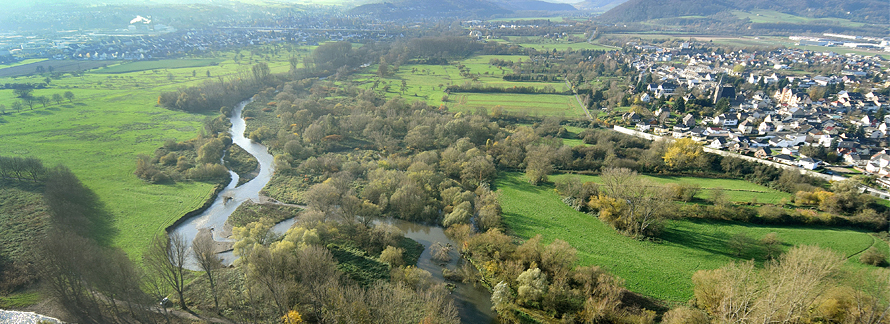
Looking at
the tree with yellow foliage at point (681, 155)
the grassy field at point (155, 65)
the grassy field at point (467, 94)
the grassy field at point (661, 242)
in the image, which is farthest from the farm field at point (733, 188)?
the grassy field at point (155, 65)

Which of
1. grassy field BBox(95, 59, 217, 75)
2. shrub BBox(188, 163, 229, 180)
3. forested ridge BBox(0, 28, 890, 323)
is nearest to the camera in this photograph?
forested ridge BBox(0, 28, 890, 323)

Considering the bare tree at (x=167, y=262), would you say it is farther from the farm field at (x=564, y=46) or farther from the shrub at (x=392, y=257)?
the farm field at (x=564, y=46)

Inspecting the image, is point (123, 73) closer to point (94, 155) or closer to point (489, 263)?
point (94, 155)

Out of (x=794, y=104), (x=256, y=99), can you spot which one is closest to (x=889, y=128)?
(x=794, y=104)

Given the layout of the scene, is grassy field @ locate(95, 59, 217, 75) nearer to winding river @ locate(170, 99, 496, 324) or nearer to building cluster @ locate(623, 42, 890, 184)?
winding river @ locate(170, 99, 496, 324)

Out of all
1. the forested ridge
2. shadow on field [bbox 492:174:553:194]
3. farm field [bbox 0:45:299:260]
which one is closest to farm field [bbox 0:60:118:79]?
farm field [bbox 0:45:299:260]

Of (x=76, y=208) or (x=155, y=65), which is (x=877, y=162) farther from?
(x=155, y=65)

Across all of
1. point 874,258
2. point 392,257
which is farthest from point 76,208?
point 874,258
